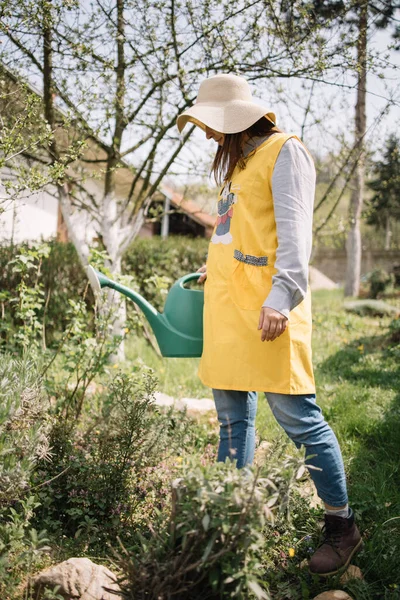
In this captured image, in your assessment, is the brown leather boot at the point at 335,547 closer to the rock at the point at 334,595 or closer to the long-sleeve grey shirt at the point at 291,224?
the rock at the point at 334,595

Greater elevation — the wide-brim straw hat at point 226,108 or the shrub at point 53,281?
the wide-brim straw hat at point 226,108

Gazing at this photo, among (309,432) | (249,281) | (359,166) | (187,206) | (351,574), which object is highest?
(359,166)

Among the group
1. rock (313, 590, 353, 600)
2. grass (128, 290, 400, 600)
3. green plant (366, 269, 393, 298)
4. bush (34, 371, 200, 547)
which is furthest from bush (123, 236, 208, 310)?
green plant (366, 269, 393, 298)

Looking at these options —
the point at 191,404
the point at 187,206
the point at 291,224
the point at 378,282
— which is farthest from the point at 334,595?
the point at 378,282

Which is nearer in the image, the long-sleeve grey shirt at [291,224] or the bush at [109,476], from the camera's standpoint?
the long-sleeve grey shirt at [291,224]

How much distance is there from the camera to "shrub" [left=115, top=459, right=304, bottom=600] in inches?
47.5

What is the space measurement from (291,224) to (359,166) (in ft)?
12.5

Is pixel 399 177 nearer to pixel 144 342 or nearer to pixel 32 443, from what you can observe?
pixel 144 342

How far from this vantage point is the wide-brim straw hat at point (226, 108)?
1.74 meters

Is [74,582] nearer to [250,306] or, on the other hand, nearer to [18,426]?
[18,426]

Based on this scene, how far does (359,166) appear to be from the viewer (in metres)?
5.05

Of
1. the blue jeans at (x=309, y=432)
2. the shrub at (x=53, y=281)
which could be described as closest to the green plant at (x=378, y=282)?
the shrub at (x=53, y=281)

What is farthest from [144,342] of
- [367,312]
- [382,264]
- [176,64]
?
[382,264]

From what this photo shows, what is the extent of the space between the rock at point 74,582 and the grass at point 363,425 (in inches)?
22.2
